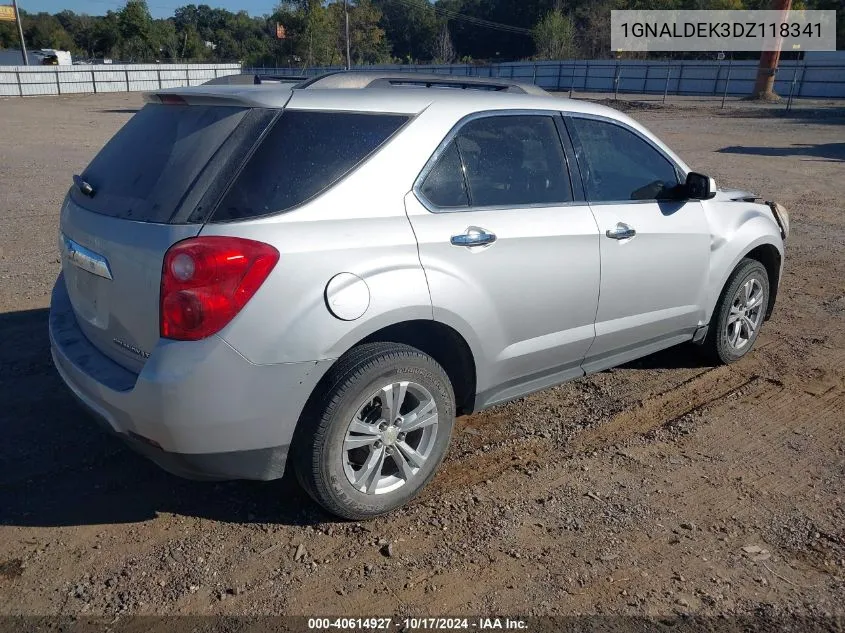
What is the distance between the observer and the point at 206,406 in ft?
8.91

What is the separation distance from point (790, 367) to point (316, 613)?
383 centimetres

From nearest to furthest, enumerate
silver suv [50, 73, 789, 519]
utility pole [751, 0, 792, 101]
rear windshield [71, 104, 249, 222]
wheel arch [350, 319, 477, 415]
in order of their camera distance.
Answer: silver suv [50, 73, 789, 519], rear windshield [71, 104, 249, 222], wheel arch [350, 319, 477, 415], utility pole [751, 0, 792, 101]

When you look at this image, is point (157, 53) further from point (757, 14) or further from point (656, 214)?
point (656, 214)

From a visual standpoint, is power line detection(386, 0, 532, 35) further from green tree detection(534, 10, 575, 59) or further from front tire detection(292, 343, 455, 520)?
front tire detection(292, 343, 455, 520)

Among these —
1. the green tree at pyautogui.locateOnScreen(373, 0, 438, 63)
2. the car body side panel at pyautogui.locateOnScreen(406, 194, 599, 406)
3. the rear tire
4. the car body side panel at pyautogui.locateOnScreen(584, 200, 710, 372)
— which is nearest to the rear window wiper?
the car body side panel at pyautogui.locateOnScreen(406, 194, 599, 406)

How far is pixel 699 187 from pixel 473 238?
1769 mm

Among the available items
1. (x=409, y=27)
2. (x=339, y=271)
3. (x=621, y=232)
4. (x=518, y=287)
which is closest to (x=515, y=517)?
(x=518, y=287)

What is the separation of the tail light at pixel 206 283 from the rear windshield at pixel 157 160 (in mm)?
245

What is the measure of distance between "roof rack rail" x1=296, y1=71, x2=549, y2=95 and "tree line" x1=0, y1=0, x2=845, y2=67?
63.1m

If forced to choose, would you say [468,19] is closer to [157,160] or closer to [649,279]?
[649,279]

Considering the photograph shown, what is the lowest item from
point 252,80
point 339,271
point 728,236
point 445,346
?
point 445,346

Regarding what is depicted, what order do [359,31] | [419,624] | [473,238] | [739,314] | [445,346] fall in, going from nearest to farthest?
1. [419,624]
2. [473,238]
3. [445,346]
4. [739,314]
5. [359,31]

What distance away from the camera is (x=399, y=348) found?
312 centimetres

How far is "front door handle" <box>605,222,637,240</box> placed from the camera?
3.88 m
